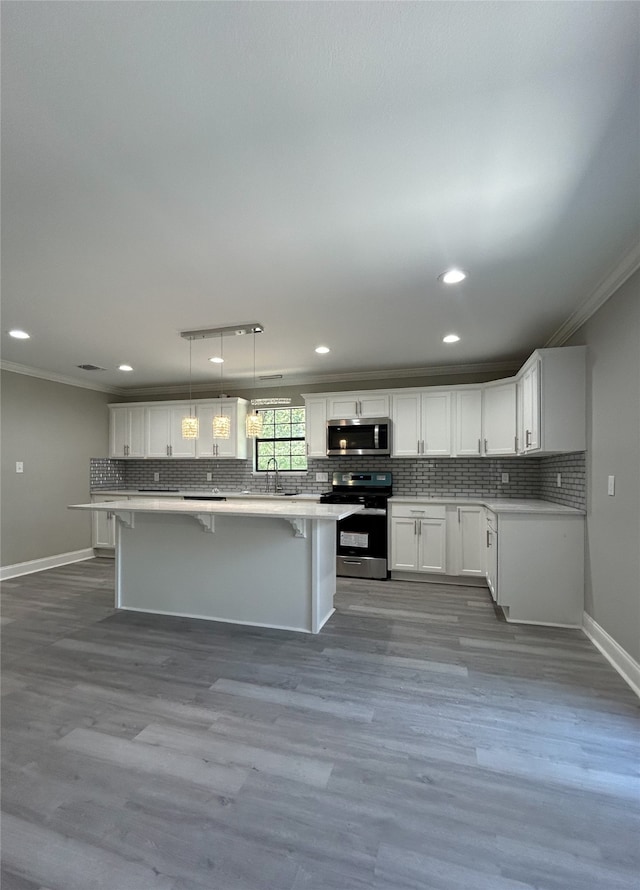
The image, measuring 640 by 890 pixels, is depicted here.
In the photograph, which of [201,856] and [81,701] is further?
[81,701]

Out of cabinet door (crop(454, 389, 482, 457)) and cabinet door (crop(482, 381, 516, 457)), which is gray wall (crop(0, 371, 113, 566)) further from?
cabinet door (crop(482, 381, 516, 457))

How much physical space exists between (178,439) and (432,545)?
390 centimetres

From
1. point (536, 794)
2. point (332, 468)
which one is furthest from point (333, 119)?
point (332, 468)

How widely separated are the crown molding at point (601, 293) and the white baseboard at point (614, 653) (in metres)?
2.35

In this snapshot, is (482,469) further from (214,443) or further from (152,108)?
(152,108)

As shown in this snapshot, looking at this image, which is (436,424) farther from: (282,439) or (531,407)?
(282,439)

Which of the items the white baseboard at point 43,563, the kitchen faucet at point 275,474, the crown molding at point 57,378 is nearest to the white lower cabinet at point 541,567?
the kitchen faucet at point 275,474

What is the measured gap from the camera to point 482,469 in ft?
16.9

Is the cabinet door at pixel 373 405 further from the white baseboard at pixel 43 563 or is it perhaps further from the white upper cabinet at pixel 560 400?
the white baseboard at pixel 43 563

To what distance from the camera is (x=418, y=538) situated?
4828 mm

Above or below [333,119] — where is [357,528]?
below

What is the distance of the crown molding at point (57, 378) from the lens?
5.06 meters

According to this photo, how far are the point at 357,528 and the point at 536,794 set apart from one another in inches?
132

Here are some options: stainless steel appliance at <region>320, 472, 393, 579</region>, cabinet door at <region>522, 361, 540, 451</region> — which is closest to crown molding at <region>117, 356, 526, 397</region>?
cabinet door at <region>522, 361, 540, 451</region>
